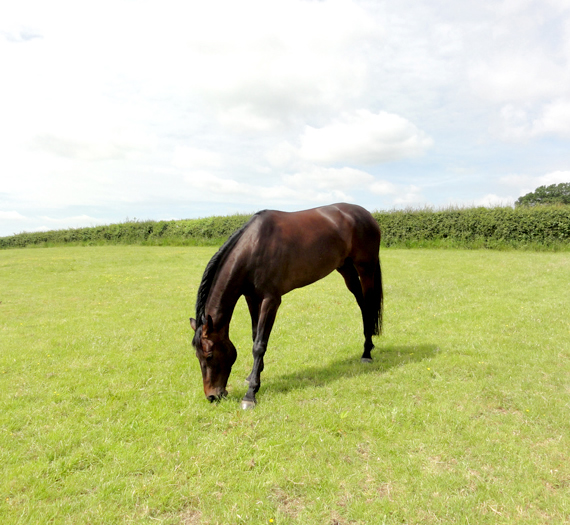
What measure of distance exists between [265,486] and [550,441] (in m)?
2.92

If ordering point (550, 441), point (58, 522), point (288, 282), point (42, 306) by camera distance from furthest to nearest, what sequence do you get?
point (42, 306)
point (288, 282)
point (550, 441)
point (58, 522)

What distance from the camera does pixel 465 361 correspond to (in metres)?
5.99

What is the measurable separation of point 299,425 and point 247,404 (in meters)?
0.78

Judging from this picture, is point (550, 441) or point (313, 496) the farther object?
point (550, 441)

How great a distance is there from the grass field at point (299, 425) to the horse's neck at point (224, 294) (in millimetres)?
1054

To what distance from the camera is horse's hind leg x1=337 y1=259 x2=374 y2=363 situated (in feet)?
20.9

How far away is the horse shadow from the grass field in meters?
0.05

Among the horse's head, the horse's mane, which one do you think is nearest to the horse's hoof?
the horse's head

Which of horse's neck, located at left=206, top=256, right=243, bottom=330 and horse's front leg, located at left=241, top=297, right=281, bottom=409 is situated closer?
horse's neck, located at left=206, top=256, right=243, bottom=330

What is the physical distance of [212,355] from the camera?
15.4 feet

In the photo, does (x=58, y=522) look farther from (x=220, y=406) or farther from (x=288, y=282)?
(x=288, y=282)

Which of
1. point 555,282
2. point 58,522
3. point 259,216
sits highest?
point 259,216

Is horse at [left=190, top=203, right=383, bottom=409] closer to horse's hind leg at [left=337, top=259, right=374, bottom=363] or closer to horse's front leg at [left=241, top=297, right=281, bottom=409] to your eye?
horse's front leg at [left=241, top=297, right=281, bottom=409]

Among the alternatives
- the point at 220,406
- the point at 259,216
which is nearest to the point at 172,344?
the point at 220,406
